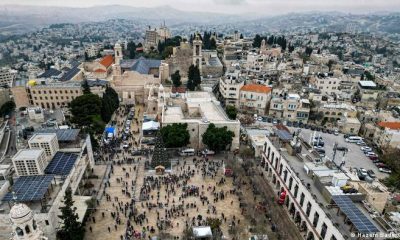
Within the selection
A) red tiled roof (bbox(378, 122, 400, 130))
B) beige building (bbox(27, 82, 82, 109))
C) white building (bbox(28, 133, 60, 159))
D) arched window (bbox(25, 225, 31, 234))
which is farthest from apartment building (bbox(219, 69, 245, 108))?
arched window (bbox(25, 225, 31, 234))

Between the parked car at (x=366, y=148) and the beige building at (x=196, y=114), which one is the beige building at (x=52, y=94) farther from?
the parked car at (x=366, y=148)

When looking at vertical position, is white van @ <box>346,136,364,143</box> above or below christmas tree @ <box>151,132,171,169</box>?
below

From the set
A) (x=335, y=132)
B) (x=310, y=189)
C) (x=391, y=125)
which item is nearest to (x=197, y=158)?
(x=310, y=189)

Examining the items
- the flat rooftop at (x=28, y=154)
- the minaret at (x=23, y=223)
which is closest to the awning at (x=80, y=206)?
the flat rooftop at (x=28, y=154)

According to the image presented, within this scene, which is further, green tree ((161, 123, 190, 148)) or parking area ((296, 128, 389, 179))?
parking area ((296, 128, 389, 179))

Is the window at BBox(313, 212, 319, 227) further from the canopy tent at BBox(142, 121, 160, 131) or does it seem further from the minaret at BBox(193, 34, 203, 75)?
the minaret at BBox(193, 34, 203, 75)

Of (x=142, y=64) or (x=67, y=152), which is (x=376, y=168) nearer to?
(x=67, y=152)
